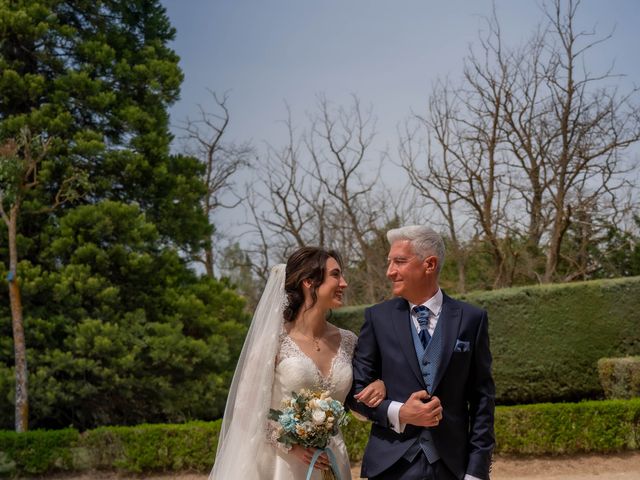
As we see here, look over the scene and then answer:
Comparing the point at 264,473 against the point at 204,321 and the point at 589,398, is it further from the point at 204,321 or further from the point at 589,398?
the point at 589,398

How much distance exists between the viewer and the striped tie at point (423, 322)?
144 inches

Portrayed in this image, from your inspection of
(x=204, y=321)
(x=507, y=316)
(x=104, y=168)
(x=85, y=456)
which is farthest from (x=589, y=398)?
(x=104, y=168)

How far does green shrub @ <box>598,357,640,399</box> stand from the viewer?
1210 centimetres

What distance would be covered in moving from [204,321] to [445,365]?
10.3 meters

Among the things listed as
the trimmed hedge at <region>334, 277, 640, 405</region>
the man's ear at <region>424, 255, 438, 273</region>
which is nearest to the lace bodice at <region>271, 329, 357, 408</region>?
the man's ear at <region>424, 255, 438, 273</region>

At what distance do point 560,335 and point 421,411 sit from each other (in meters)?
11.2

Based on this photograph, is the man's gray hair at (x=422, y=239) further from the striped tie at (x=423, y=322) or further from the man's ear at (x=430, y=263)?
the striped tie at (x=423, y=322)

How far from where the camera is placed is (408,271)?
3668 millimetres

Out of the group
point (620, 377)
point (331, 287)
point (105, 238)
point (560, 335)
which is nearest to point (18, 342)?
point (105, 238)

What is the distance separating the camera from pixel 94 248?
12750mm

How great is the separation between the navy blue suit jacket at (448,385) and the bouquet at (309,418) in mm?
281

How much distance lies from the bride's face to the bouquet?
58 centimetres

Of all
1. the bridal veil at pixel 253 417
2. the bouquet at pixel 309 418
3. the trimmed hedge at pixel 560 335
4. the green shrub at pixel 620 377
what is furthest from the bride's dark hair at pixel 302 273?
the trimmed hedge at pixel 560 335

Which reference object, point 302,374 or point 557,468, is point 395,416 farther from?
point 557,468
